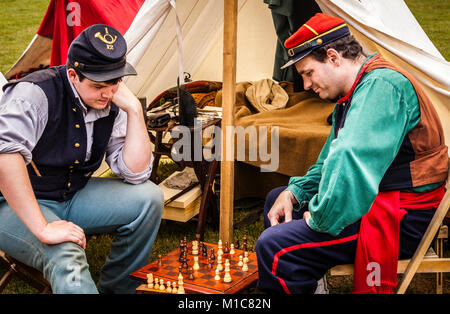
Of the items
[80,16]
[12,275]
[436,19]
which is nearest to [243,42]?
[80,16]

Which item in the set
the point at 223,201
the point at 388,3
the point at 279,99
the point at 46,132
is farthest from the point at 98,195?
the point at 279,99

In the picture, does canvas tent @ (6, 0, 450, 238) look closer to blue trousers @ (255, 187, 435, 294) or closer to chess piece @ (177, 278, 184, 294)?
blue trousers @ (255, 187, 435, 294)

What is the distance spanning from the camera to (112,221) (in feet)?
9.42

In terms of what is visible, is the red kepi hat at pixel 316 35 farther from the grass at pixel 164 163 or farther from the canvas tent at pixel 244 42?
the grass at pixel 164 163

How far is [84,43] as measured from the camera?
2623 millimetres

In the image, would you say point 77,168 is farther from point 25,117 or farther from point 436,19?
point 436,19

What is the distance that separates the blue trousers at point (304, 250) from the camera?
2471 millimetres

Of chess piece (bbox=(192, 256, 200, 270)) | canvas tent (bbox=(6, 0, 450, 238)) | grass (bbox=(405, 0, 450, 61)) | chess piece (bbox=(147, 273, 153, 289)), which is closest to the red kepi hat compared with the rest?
canvas tent (bbox=(6, 0, 450, 238))

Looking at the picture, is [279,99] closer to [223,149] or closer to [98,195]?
[223,149]

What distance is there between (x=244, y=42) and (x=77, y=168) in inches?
157

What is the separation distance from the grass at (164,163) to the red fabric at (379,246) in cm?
99

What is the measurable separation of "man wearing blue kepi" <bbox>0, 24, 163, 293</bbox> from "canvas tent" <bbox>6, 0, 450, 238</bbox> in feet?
3.69

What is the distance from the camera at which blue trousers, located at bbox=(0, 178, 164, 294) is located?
2.57 meters

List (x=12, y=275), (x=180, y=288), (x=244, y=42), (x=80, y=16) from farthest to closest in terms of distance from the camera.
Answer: (x=244, y=42)
(x=80, y=16)
(x=12, y=275)
(x=180, y=288)
